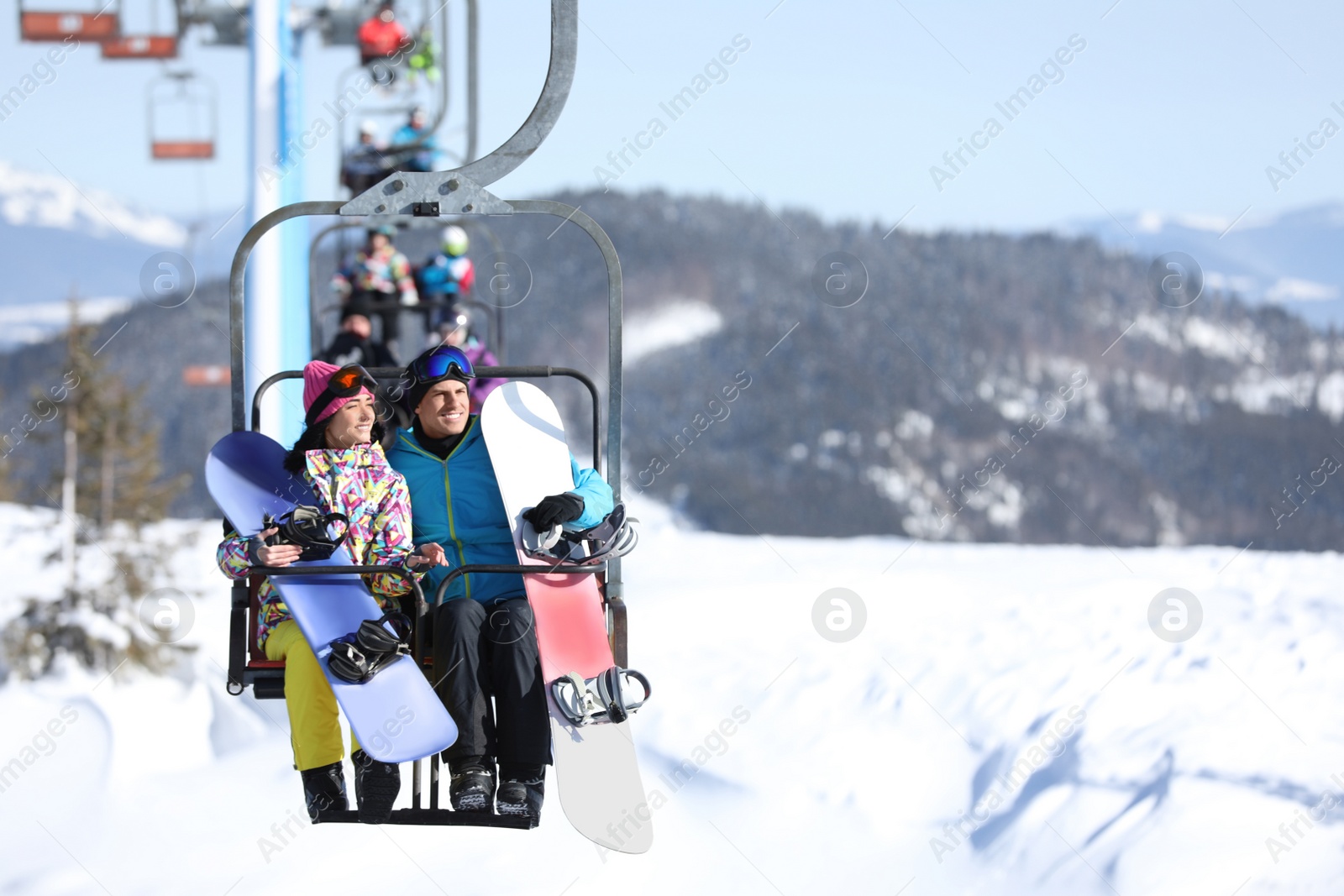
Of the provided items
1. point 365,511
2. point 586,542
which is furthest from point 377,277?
point 586,542

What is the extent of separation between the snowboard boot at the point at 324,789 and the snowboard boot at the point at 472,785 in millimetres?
256

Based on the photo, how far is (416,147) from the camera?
782 centimetres

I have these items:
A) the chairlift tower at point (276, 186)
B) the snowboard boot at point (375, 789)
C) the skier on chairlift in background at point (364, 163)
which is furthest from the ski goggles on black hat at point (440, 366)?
the chairlift tower at point (276, 186)

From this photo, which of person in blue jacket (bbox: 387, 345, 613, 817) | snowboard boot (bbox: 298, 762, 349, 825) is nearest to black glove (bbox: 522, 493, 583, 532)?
person in blue jacket (bbox: 387, 345, 613, 817)

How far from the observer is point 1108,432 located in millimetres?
63375

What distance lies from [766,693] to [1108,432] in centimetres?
6090

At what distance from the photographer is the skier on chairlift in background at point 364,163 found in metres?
7.93

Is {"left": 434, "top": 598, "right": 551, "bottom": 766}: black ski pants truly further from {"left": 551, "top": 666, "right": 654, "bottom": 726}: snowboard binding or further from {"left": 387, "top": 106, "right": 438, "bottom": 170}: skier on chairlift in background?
{"left": 387, "top": 106, "right": 438, "bottom": 170}: skier on chairlift in background

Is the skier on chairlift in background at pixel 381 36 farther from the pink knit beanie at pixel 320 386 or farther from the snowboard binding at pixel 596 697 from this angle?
the snowboard binding at pixel 596 697

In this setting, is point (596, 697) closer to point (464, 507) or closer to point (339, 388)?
point (464, 507)

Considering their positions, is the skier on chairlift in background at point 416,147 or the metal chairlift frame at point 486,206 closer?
the metal chairlift frame at point 486,206

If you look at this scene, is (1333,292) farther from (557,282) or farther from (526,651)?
(526,651)

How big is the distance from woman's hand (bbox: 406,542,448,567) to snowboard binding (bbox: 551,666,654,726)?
1.26 ft

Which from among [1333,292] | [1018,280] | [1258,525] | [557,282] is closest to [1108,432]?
[1258,525]
